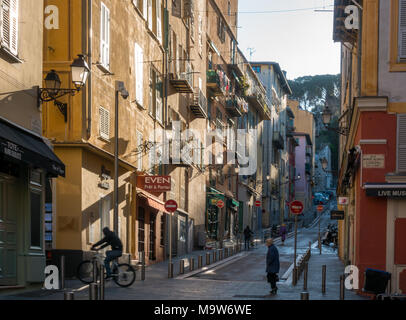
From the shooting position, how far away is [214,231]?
175 ft

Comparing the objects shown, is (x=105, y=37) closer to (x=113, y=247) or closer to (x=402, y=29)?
(x=113, y=247)

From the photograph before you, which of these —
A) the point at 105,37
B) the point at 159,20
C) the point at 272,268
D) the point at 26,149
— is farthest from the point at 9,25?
the point at 159,20

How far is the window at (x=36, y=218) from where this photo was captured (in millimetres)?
19172

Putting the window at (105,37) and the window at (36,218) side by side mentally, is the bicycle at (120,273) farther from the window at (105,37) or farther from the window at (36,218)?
the window at (105,37)

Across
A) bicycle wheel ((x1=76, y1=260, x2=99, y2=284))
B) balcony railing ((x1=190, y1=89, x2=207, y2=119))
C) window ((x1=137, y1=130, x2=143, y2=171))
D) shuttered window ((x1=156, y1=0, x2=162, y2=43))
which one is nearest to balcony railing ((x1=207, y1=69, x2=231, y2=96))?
balcony railing ((x1=190, y1=89, x2=207, y2=119))

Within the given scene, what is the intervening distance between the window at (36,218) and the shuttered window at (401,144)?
951cm

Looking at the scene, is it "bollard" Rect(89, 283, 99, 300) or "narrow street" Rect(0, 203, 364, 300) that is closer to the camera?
"bollard" Rect(89, 283, 99, 300)

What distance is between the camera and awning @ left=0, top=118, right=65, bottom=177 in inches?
629

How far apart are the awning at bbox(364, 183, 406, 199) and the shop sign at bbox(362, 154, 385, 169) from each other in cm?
57

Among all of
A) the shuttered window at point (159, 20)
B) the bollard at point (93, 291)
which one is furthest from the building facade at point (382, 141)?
the shuttered window at point (159, 20)

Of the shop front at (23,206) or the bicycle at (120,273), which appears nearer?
the shop front at (23,206)

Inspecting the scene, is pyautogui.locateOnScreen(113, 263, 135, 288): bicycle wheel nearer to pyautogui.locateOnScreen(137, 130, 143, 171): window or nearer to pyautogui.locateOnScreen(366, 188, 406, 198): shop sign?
pyautogui.locateOnScreen(366, 188, 406, 198): shop sign

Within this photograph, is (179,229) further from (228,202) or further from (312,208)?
(312,208)

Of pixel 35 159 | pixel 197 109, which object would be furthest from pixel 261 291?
pixel 197 109
